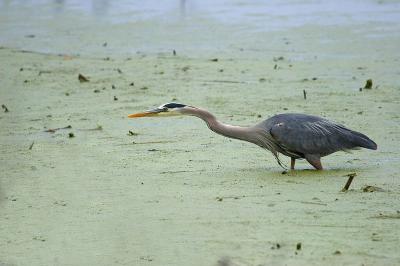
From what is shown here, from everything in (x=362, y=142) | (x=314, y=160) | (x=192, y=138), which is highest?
(x=362, y=142)

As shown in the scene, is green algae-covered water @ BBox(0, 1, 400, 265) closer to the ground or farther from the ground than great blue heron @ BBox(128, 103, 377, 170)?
closer to the ground

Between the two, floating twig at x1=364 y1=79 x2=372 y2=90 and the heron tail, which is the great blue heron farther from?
floating twig at x1=364 y1=79 x2=372 y2=90

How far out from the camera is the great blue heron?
7.80 m

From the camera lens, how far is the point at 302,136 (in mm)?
7797

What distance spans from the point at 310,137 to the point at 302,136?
0.06 m

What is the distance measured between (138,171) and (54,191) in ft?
2.74

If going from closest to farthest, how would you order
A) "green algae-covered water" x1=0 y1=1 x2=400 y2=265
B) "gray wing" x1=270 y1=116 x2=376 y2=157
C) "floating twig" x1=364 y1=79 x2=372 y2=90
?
"green algae-covered water" x1=0 y1=1 x2=400 y2=265, "gray wing" x1=270 y1=116 x2=376 y2=157, "floating twig" x1=364 y1=79 x2=372 y2=90

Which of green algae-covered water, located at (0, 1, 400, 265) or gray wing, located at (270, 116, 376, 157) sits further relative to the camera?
gray wing, located at (270, 116, 376, 157)

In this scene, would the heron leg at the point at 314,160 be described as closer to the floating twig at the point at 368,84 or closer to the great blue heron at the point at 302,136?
the great blue heron at the point at 302,136

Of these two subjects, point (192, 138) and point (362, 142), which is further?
point (192, 138)

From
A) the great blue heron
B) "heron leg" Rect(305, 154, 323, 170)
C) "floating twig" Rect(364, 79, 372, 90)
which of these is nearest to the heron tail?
the great blue heron

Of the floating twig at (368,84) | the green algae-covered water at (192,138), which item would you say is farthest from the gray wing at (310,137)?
the floating twig at (368,84)

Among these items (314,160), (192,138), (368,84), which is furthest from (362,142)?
(368,84)

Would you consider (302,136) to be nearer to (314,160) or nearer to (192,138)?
(314,160)
